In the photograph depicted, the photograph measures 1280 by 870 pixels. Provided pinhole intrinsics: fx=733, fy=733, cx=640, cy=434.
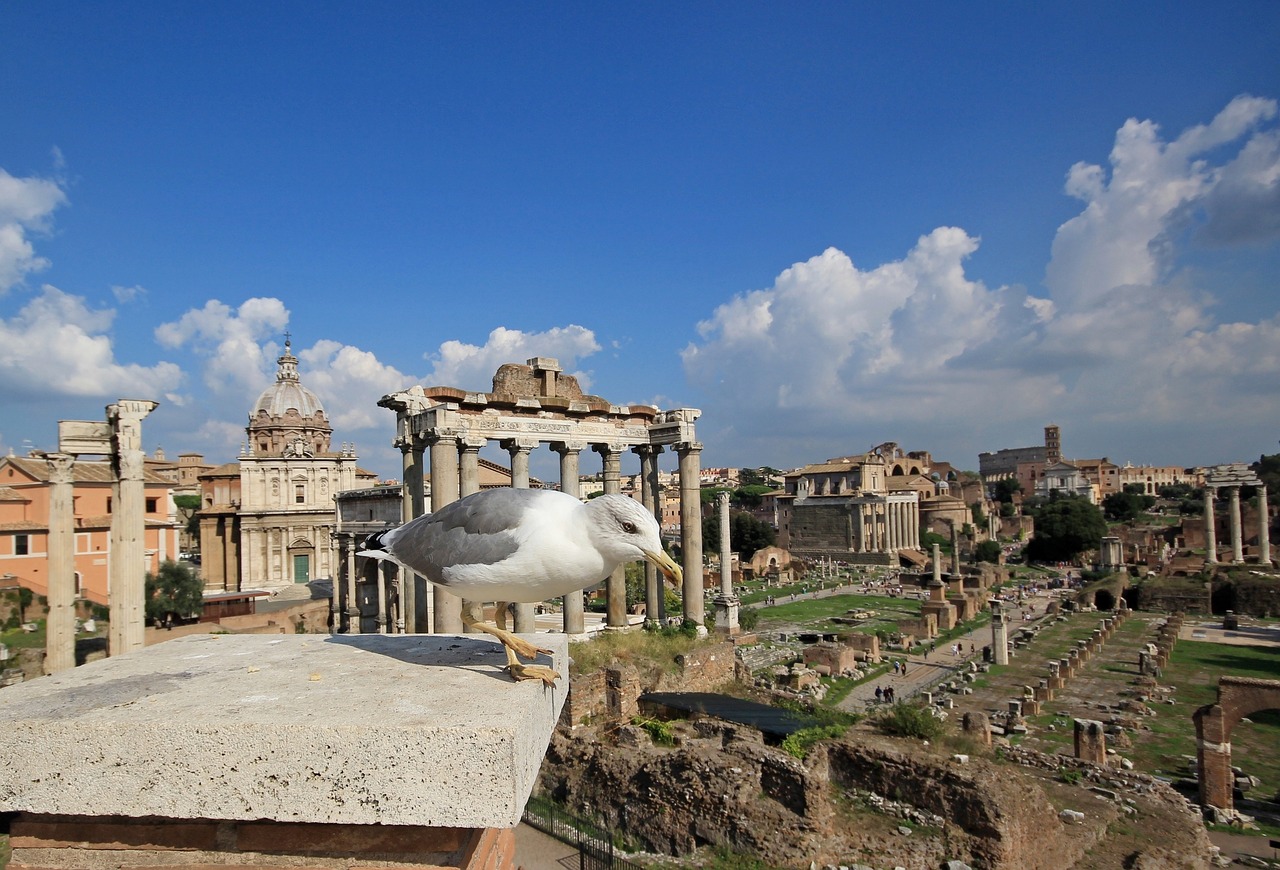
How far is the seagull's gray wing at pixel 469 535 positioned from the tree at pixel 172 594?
3954 cm

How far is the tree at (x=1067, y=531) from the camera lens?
72625mm

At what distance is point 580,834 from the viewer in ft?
41.1

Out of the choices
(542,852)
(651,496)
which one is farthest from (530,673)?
(651,496)

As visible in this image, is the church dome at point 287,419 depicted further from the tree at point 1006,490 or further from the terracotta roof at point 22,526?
the tree at point 1006,490

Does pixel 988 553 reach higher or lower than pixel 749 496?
lower

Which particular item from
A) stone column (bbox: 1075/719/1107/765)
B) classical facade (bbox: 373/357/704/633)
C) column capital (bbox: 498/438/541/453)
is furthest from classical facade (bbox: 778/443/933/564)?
column capital (bbox: 498/438/541/453)

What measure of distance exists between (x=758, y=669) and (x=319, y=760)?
30.9 meters

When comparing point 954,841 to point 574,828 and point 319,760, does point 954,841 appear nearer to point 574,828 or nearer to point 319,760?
point 574,828

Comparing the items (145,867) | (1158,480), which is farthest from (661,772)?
(1158,480)

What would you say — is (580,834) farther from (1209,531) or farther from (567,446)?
(1209,531)

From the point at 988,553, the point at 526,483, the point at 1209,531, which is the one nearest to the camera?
the point at 526,483

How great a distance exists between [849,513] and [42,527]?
73708mm

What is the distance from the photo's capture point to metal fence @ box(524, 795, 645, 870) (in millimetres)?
11077

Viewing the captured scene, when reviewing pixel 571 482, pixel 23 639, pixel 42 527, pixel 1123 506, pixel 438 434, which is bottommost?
pixel 1123 506
